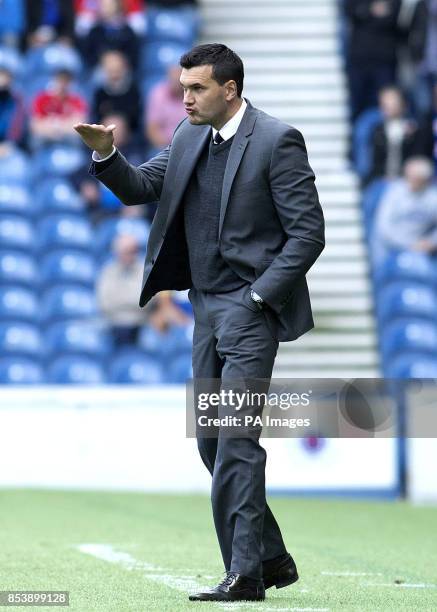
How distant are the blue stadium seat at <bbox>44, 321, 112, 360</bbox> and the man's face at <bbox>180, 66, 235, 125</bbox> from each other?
7896 millimetres

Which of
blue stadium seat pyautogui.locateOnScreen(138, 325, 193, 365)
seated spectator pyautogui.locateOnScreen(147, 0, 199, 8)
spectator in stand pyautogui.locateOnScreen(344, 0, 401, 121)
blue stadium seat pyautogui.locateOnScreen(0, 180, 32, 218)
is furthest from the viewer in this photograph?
seated spectator pyautogui.locateOnScreen(147, 0, 199, 8)

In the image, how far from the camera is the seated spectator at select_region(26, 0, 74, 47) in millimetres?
15664

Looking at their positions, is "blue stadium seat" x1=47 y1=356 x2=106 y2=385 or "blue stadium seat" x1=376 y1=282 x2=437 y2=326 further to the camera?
"blue stadium seat" x1=376 y1=282 x2=437 y2=326

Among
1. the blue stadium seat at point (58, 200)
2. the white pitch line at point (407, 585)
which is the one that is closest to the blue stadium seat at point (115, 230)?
the blue stadium seat at point (58, 200)

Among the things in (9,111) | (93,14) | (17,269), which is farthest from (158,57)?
(17,269)

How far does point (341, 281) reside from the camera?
14.8 meters

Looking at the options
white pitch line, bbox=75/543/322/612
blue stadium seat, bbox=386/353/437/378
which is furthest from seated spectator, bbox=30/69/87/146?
white pitch line, bbox=75/543/322/612

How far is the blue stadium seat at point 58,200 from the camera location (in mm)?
14406

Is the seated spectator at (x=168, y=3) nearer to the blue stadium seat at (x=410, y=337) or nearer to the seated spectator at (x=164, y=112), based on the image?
the seated spectator at (x=164, y=112)

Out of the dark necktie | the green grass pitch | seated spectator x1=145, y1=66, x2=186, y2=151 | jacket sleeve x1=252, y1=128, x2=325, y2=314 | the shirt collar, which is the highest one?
seated spectator x1=145, y1=66, x2=186, y2=151

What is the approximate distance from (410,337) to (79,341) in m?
2.94

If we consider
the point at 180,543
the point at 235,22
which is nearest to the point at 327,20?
the point at 235,22

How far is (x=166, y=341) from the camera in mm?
12906

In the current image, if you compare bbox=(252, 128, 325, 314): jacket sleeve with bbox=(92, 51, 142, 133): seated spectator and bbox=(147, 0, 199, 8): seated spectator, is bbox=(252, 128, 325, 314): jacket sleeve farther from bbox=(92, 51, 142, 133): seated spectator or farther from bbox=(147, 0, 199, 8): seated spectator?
bbox=(147, 0, 199, 8): seated spectator
